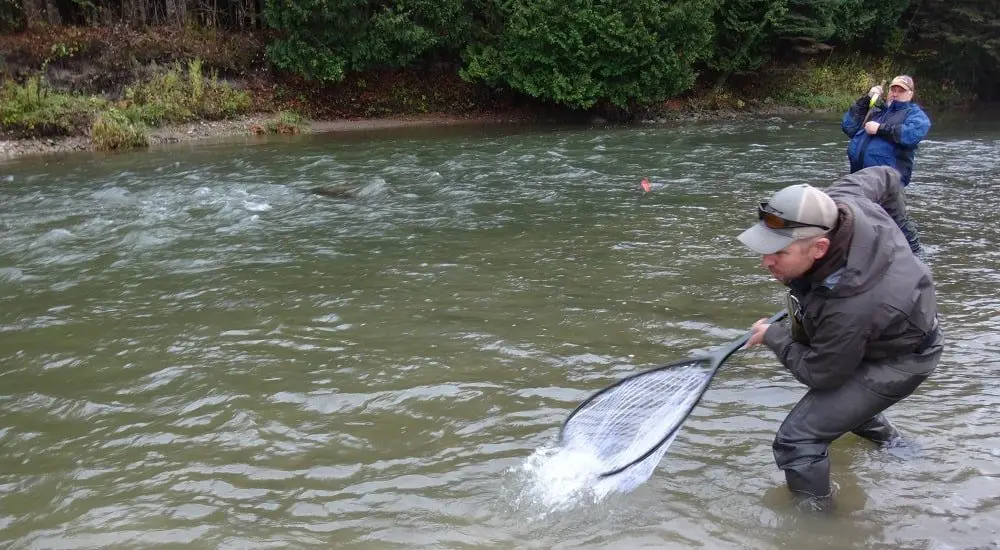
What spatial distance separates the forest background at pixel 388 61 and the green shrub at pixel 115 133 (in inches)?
1.5

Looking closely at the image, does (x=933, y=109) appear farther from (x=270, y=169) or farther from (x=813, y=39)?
(x=270, y=169)

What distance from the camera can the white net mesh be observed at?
421cm

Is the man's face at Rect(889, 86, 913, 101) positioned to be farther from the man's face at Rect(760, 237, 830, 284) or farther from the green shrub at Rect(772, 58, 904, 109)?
the green shrub at Rect(772, 58, 904, 109)

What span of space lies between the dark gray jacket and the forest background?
62.4ft

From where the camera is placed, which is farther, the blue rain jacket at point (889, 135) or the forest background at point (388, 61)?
the forest background at point (388, 61)

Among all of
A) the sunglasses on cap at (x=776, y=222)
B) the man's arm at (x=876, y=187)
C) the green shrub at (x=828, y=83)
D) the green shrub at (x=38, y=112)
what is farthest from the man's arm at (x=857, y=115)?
the green shrub at (x=828, y=83)

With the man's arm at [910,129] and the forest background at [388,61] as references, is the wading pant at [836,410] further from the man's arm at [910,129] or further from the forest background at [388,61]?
the forest background at [388,61]

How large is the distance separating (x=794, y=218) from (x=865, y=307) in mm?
536

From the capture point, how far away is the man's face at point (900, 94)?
305 inches

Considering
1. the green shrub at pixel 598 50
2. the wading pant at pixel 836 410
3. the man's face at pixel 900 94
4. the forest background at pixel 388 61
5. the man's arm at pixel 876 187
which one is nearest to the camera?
the wading pant at pixel 836 410

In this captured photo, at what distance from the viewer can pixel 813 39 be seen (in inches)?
1121

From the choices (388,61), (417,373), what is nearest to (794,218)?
(417,373)

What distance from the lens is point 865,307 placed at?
3.46m

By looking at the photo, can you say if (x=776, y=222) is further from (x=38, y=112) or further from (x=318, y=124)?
(x=318, y=124)
